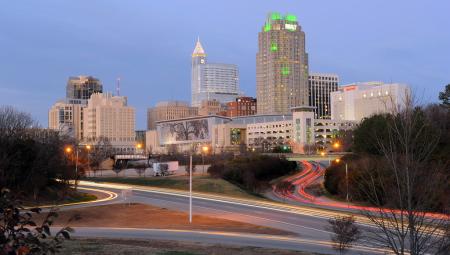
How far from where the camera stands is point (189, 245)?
26062 mm

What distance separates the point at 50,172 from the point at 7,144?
25.3 feet

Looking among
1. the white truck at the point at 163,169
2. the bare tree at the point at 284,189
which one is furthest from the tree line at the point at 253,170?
the white truck at the point at 163,169

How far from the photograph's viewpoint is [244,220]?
40.0m

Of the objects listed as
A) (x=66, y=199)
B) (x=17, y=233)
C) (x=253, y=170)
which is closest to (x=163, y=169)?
(x=253, y=170)

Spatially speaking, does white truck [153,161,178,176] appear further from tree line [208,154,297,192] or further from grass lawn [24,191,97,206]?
grass lawn [24,191,97,206]

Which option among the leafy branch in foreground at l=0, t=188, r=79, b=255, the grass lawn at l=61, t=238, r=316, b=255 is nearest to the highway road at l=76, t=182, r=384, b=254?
the grass lawn at l=61, t=238, r=316, b=255

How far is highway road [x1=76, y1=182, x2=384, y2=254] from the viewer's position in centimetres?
2881

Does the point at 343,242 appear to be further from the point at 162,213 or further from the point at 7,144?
the point at 7,144

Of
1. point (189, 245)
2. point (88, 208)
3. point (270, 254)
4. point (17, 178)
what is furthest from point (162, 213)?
point (270, 254)

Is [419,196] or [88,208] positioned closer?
[419,196]

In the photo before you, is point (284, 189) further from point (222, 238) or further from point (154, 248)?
point (154, 248)

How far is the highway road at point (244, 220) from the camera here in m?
28.8

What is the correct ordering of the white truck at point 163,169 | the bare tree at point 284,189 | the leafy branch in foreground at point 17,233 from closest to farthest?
the leafy branch in foreground at point 17,233, the bare tree at point 284,189, the white truck at point 163,169

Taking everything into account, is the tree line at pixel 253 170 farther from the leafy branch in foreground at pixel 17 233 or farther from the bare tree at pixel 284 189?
the leafy branch in foreground at pixel 17 233
